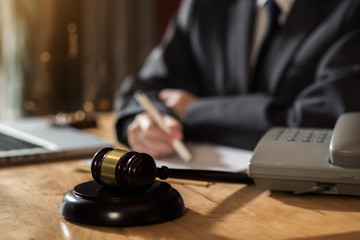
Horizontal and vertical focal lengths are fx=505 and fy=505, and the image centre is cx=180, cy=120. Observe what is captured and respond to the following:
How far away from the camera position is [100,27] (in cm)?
269

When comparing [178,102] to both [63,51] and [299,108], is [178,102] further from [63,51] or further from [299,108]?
[63,51]

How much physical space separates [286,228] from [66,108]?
2.06m

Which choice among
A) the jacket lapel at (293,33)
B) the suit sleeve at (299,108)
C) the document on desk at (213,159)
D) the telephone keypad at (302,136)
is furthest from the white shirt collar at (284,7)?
the telephone keypad at (302,136)

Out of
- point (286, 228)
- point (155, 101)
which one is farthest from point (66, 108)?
point (286, 228)

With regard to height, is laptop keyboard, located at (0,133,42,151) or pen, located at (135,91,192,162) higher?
pen, located at (135,91,192,162)

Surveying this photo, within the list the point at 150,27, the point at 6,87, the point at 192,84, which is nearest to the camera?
the point at 192,84

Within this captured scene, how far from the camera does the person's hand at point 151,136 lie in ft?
3.60

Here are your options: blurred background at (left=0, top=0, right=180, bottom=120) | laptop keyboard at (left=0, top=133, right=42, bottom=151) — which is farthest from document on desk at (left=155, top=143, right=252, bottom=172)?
blurred background at (left=0, top=0, right=180, bottom=120)

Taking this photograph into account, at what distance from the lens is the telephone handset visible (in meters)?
0.71

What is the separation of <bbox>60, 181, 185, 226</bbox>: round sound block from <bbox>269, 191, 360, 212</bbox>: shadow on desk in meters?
0.18

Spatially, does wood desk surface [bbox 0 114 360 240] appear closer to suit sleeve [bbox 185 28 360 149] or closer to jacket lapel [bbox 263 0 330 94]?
suit sleeve [bbox 185 28 360 149]

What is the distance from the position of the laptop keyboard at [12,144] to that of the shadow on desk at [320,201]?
586mm

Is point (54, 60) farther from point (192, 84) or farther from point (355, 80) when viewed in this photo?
point (355, 80)

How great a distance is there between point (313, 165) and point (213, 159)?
0.35 metres
